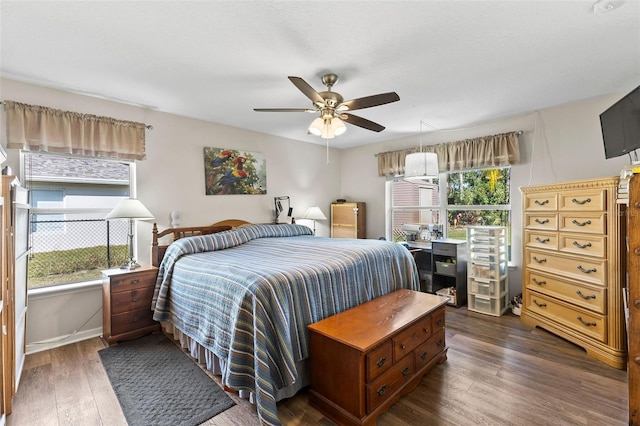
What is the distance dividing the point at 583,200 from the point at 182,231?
13.7 feet

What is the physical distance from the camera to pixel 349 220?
534cm

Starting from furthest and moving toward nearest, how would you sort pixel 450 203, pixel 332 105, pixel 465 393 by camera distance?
pixel 450 203 < pixel 332 105 < pixel 465 393

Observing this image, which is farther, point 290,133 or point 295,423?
point 290,133

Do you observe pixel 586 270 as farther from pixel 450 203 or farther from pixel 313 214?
pixel 313 214

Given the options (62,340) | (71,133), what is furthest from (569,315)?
(71,133)

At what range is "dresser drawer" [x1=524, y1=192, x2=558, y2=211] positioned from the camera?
9.64ft

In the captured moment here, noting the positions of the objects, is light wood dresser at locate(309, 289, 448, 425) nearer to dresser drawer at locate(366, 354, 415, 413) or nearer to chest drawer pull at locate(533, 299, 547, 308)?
dresser drawer at locate(366, 354, 415, 413)

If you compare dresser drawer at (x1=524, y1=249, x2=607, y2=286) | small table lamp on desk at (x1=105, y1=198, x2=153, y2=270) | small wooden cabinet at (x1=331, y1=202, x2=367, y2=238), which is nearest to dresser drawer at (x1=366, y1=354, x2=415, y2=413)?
dresser drawer at (x1=524, y1=249, x2=607, y2=286)

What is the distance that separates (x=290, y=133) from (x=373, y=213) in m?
2.07

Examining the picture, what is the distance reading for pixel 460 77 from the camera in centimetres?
267

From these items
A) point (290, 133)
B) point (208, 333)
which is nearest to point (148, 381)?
point (208, 333)

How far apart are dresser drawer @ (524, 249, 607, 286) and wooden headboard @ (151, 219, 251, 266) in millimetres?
3592

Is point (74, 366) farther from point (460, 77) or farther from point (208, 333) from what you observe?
point (460, 77)

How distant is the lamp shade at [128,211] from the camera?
112 inches
